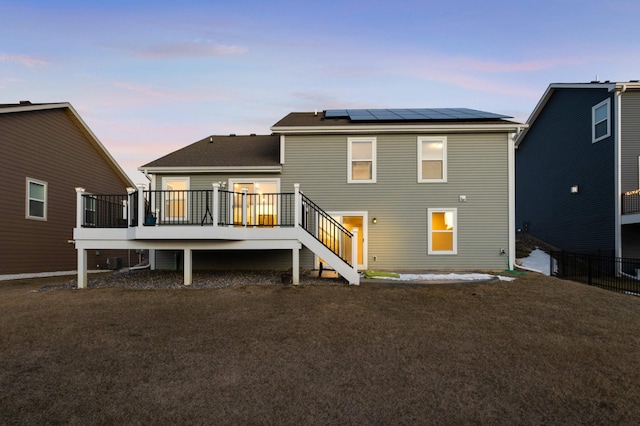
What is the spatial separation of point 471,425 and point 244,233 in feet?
25.4

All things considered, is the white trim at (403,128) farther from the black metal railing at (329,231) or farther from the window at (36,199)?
the window at (36,199)

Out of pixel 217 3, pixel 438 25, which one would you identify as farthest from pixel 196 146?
pixel 438 25

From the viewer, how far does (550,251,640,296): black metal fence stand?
1358 centimetres

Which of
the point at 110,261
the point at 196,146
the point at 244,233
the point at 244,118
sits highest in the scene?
the point at 244,118

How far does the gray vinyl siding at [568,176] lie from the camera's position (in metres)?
16.2

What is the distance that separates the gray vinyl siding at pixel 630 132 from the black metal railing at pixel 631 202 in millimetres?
600

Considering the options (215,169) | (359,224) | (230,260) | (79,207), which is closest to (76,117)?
(215,169)

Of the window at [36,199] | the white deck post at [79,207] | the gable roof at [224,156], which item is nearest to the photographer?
the white deck post at [79,207]

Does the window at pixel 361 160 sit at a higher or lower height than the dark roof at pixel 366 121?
lower

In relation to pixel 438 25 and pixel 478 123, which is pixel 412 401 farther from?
pixel 438 25

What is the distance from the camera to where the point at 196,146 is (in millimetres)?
16094

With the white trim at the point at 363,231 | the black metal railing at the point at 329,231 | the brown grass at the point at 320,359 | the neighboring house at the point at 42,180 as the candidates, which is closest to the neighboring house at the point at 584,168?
the brown grass at the point at 320,359

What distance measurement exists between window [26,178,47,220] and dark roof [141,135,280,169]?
5450 millimetres

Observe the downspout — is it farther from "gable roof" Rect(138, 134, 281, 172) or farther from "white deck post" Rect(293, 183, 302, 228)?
"gable roof" Rect(138, 134, 281, 172)
